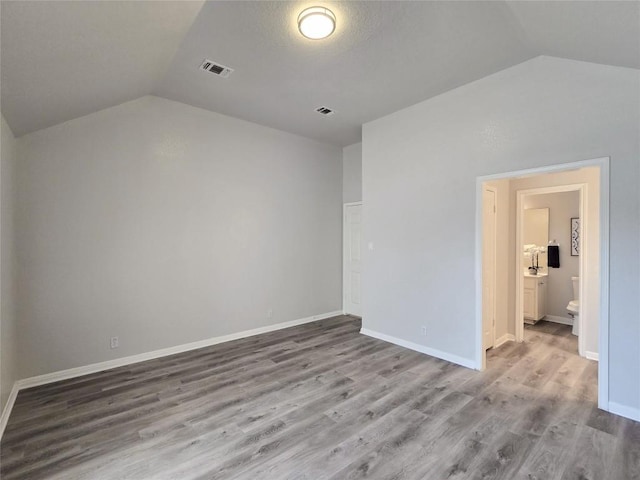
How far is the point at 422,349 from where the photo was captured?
3.88m

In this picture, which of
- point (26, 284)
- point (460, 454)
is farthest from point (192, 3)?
point (460, 454)

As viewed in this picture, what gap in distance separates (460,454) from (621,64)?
3.29m

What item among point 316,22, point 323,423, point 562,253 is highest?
point 316,22

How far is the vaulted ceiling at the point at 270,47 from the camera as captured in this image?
1867mm

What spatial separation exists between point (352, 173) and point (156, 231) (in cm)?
357

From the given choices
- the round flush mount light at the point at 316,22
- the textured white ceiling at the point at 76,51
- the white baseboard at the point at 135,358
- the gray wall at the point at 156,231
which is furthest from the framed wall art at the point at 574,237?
the textured white ceiling at the point at 76,51

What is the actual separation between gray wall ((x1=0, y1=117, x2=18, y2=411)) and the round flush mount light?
2.58 meters

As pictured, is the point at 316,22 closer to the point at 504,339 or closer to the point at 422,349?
the point at 422,349

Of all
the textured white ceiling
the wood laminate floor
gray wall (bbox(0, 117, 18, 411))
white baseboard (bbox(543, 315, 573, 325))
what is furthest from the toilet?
gray wall (bbox(0, 117, 18, 411))

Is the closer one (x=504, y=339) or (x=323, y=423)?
(x=323, y=423)

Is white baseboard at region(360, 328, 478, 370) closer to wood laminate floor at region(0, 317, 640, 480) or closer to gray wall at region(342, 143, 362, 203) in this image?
wood laminate floor at region(0, 317, 640, 480)

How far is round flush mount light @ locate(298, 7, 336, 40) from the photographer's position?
220 centimetres

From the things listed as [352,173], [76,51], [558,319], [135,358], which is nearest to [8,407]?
[135,358]

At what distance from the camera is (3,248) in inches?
98.1
